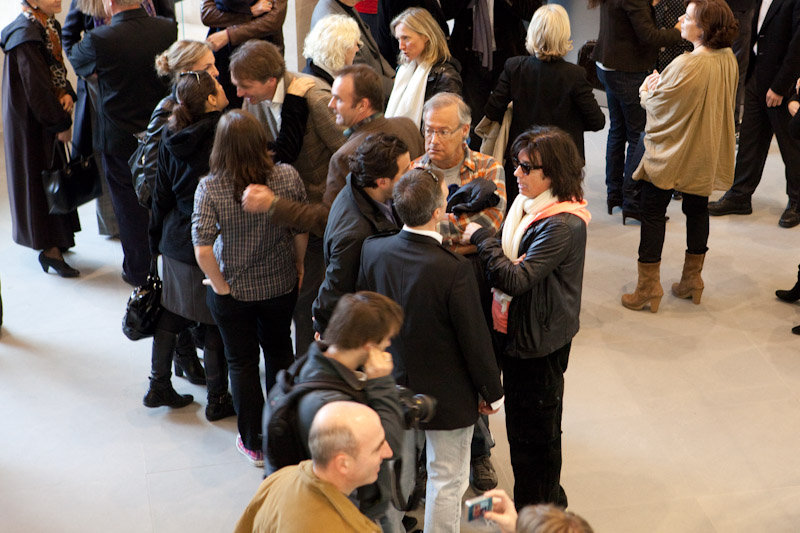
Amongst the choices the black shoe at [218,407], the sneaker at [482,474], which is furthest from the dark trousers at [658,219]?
the black shoe at [218,407]

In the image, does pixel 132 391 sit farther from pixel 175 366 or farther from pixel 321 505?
pixel 321 505

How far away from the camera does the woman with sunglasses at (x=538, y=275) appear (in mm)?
2912

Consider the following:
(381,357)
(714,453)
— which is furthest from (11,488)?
(714,453)

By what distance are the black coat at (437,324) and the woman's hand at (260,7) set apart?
8.76 feet

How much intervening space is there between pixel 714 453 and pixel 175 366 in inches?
102

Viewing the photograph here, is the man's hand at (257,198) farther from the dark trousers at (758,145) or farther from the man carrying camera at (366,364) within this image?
the dark trousers at (758,145)

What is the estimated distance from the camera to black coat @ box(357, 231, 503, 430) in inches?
105

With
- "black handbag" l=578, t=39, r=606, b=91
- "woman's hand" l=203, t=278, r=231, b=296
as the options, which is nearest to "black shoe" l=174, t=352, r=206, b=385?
"woman's hand" l=203, t=278, r=231, b=296

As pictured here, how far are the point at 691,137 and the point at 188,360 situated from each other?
9.32ft

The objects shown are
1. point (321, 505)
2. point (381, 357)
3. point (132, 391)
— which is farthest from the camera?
point (132, 391)

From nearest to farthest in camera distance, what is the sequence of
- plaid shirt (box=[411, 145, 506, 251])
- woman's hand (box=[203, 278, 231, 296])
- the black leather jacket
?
the black leather jacket
plaid shirt (box=[411, 145, 506, 251])
woman's hand (box=[203, 278, 231, 296])

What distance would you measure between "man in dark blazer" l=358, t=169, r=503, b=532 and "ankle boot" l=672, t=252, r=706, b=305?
243cm

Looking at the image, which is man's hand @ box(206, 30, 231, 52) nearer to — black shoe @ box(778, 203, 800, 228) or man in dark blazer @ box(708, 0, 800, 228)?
man in dark blazer @ box(708, 0, 800, 228)

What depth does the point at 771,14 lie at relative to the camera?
557 centimetres
